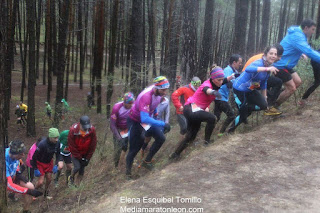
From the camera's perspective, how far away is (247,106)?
258 inches

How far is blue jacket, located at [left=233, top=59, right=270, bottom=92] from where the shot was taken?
5.96 meters

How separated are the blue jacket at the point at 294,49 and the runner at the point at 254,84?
0.73 m

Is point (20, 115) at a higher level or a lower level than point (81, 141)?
lower

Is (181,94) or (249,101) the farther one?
(181,94)

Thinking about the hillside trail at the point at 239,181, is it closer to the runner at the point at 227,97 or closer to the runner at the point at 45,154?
the runner at the point at 227,97

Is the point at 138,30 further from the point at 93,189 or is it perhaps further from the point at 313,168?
the point at 313,168

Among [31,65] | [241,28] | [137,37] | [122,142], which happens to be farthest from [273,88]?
[31,65]

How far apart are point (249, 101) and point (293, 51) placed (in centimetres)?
150

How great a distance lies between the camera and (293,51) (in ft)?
21.3

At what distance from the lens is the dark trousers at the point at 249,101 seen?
6297 millimetres

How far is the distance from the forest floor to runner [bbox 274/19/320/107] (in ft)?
3.20

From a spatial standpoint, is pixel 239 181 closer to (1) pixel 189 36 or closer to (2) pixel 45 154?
(2) pixel 45 154

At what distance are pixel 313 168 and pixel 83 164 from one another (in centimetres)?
471

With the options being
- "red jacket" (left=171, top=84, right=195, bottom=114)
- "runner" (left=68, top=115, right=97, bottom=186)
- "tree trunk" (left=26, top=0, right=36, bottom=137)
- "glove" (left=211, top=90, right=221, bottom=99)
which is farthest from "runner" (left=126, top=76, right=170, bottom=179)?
"tree trunk" (left=26, top=0, right=36, bottom=137)
